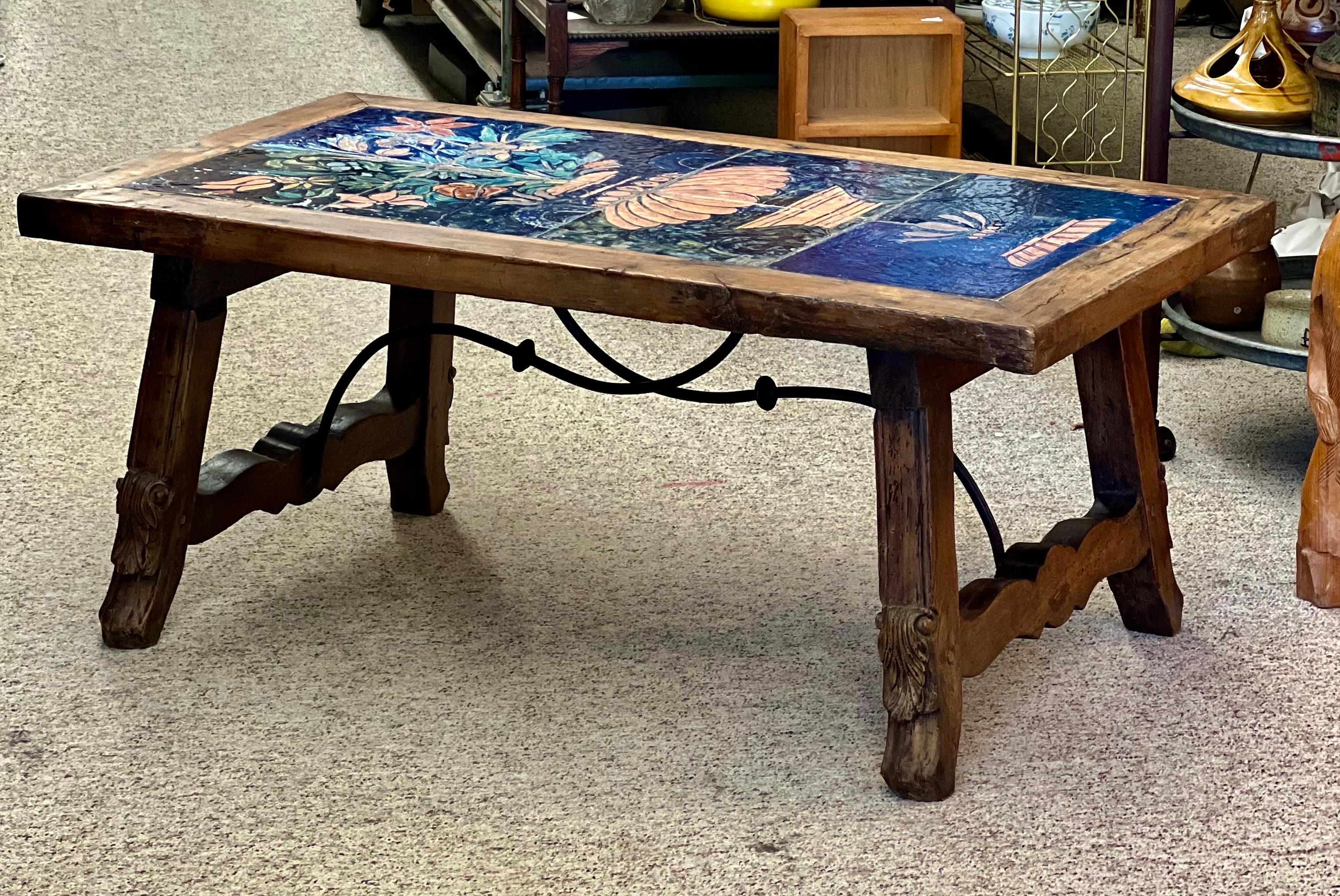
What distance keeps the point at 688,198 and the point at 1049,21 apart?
5.28ft

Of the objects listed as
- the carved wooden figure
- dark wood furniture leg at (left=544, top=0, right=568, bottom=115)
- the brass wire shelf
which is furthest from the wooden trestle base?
the brass wire shelf

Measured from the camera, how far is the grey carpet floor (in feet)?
5.50

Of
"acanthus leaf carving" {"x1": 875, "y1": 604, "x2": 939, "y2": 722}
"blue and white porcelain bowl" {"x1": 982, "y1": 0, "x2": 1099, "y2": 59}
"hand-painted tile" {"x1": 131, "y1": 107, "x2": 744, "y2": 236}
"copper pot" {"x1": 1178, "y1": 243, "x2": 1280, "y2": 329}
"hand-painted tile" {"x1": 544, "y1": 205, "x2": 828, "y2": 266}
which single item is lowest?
"acanthus leaf carving" {"x1": 875, "y1": 604, "x2": 939, "y2": 722}

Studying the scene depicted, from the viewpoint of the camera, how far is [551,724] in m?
1.92

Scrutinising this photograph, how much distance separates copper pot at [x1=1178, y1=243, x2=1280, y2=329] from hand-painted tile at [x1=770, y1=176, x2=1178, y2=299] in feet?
2.20

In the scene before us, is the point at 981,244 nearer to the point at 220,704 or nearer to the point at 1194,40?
the point at 220,704

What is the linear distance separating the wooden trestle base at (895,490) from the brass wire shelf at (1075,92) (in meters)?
1.41

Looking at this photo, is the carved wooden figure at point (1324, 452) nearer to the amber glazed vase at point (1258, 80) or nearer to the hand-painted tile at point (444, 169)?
the amber glazed vase at point (1258, 80)

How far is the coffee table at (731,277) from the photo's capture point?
1.64 metres

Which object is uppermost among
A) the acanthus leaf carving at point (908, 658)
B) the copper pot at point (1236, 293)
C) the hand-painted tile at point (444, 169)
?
the hand-painted tile at point (444, 169)

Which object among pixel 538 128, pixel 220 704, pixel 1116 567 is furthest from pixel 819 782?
pixel 538 128

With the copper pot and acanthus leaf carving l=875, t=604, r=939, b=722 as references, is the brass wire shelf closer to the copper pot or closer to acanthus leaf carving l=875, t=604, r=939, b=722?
the copper pot

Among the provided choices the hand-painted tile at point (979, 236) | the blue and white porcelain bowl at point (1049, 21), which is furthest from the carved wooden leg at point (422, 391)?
the blue and white porcelain bowl at point (1049, 21)

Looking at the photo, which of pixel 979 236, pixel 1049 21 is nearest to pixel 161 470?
pixel 979 236
